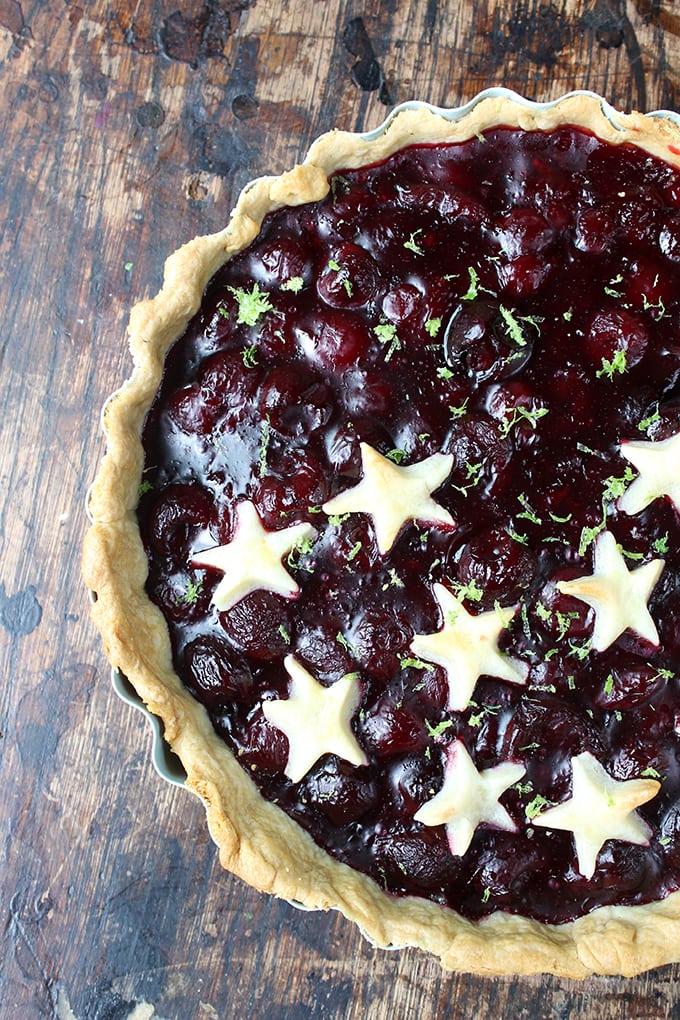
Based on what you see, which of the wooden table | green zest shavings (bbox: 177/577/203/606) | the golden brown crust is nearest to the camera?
the golden brown crust

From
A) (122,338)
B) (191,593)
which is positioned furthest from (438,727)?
(122,338)

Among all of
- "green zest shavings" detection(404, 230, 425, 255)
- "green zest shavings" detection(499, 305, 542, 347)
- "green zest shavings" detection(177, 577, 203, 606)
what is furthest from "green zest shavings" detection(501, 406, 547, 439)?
"green zest shavings" detection(177, 577, 203, 606)

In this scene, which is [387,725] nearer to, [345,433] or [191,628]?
[191,628]

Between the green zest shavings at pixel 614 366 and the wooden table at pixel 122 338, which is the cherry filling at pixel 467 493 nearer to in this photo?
the green zest shavings at pixel 614 366

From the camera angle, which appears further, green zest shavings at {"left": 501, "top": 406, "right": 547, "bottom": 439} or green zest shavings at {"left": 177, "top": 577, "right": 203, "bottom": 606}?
green zest shavings at {"left": 177, "top": 577, "right": 203, "bottom": 606}

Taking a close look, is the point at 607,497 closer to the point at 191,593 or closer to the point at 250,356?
the point at 250,356

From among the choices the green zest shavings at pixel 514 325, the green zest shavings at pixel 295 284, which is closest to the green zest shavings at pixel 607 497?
the green zest shavings at pixel 514 325

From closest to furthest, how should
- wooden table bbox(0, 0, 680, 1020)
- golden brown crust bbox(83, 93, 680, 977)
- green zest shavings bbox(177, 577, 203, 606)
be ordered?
golden brown crust bbox(83, 93, 680, 977) → green zest shavings bbox(177, 577, 203, 606) → wooden table bbox(0, 0, 680, 1020)

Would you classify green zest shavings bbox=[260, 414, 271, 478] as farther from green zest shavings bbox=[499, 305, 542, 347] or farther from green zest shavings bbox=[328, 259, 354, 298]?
green zest shavings bbox=[499, 305, 542, 347]
